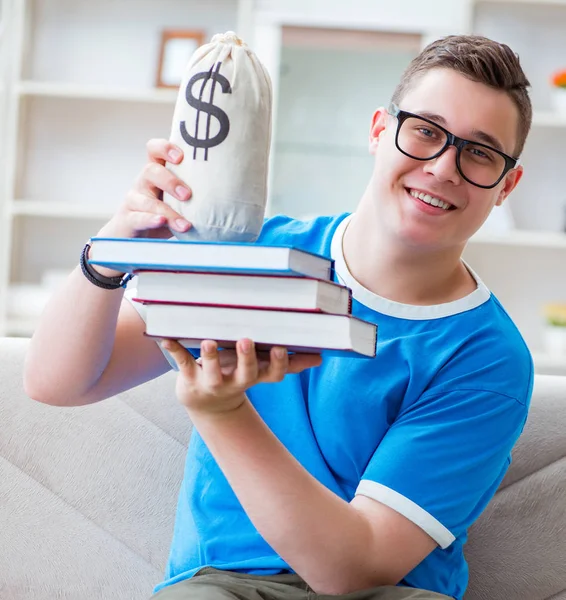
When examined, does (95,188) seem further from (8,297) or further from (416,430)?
(416,430)

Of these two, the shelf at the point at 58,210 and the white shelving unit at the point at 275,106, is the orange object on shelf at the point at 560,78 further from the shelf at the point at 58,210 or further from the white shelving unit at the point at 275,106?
the shelf at the point at 58,210

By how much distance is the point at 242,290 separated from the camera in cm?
89

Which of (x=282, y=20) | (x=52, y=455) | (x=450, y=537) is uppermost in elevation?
(x=282, y=20)

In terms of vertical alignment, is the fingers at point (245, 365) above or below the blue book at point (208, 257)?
below

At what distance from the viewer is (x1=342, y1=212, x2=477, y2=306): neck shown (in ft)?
4.25

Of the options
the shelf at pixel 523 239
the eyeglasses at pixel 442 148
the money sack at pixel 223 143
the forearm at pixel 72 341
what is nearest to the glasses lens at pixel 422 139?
the eyeglasses at pixel 442 148

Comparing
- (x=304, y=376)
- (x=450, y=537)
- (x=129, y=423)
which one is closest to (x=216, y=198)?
(x=304, y=376)

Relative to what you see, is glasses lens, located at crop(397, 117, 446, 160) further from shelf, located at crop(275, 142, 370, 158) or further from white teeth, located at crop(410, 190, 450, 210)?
shelf, located at crop(275, 142, 370, 158)

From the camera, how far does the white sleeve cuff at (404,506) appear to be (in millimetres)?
1153

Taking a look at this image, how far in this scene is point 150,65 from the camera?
377 centimetres

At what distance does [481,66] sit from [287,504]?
2.08ft

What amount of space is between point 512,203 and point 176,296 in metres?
3.00

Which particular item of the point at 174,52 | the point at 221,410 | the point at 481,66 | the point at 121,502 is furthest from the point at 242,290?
the point at 174,52

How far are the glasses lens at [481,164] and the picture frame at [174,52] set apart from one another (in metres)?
2.63
